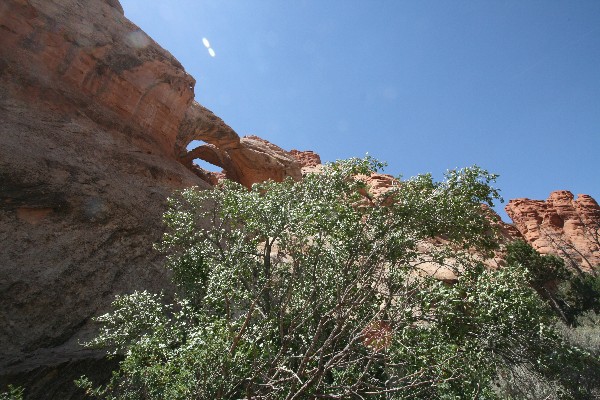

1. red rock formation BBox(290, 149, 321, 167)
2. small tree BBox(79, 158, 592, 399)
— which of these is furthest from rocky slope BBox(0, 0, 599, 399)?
red rock formation BBox(290, 149, 321, 167)

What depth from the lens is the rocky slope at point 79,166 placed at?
11.3 meters

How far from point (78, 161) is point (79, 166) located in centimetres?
47

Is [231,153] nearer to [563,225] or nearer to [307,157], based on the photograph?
[307,157]

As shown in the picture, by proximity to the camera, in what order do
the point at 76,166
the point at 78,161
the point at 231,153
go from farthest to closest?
the point at 231,153 → the point at 78,161 → the point at 76,166

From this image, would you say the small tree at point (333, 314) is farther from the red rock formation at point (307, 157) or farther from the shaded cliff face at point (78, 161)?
the red rock formation at point (307, 157)

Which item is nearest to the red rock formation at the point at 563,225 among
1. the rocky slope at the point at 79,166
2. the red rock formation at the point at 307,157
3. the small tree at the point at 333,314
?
the red rock formation at the point at 307,157

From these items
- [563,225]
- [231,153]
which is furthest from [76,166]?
[563,225]

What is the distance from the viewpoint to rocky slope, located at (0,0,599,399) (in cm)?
1126

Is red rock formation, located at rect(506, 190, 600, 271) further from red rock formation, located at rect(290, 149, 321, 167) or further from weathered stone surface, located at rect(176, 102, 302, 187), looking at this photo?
weathered stone surface, located at rect(176, 102, 302, 187)

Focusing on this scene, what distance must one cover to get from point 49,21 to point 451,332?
2672cm

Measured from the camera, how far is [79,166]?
1714 centimetres

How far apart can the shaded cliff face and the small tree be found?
10.4ft

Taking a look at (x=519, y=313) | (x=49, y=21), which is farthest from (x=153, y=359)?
(x=49, y=21)

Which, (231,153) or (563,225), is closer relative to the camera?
(231,153)
